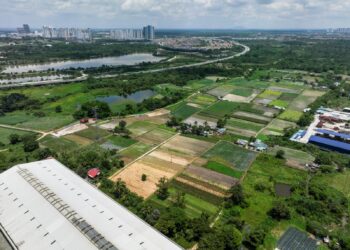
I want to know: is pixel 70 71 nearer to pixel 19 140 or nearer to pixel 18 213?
pixel 19 140

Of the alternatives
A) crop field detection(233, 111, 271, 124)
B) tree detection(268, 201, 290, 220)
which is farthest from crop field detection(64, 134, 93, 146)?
tree detection(268, 201, 290, 220)

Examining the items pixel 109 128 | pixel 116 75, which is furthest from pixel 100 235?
pixel 116 75

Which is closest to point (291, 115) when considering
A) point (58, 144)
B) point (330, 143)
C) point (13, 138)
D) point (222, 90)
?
point (330, 143)

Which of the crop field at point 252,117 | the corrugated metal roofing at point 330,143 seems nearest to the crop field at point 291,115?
the crop field at point 252,117

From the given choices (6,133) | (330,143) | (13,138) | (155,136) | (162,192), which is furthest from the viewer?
(6,133)

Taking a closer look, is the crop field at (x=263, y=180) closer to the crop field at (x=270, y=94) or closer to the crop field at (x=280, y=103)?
the crop field at (x=280, y=103)

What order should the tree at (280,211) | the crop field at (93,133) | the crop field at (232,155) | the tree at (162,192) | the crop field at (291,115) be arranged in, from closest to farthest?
the tree at (280,211), the tree at (162,192), the crop field at (232,155), the crop field at (93,133), the crop field at (291,115)

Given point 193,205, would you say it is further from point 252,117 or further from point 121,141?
A: point 252,117
